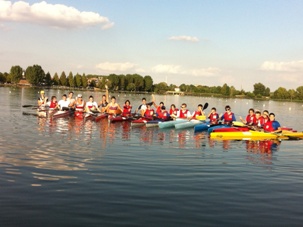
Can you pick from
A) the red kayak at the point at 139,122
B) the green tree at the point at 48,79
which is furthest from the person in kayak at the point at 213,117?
the green tree at the point at 48,79

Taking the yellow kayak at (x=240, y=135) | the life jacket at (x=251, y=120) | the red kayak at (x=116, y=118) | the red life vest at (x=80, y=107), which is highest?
the red life vest at (x=80, y=107)

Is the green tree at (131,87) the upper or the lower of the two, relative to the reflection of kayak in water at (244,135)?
upper

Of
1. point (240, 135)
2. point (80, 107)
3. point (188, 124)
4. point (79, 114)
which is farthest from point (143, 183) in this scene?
point (80, 107)

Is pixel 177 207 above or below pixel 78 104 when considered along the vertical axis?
below

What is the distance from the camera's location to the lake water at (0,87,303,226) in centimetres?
723

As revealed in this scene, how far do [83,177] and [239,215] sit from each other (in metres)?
4.39

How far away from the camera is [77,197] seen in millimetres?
8141

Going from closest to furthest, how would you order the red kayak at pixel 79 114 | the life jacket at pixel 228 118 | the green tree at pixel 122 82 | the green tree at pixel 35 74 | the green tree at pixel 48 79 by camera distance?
the life jacket at pixel 228 118, the red kayak at pixel 79 114, the green tree at pixel 35 74, the green tree at pixel 48 79, the green tree at pixel 122 82

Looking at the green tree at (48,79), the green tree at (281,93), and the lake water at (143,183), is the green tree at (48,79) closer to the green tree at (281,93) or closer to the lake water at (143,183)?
the green tree at (281,93)

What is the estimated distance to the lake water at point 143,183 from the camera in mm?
7227

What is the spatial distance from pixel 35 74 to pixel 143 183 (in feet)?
493

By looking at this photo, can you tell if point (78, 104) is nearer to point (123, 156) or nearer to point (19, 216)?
point (123, 156)

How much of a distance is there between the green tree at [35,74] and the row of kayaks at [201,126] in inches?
5128

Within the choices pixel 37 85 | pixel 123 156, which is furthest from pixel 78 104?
pixel 37 85
